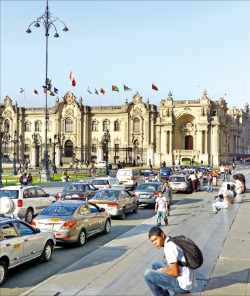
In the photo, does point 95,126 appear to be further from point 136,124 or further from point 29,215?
point 29,215

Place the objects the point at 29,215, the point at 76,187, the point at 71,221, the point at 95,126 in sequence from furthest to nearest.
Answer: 1. the point at 95,126
2. the point at 76,187
3. the point at 29,215
4. the point at 71,221

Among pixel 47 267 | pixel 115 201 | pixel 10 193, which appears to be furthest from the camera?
pixel 115 201

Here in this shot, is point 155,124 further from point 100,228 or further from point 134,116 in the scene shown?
point 100,228

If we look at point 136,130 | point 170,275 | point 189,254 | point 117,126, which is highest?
point 117,126

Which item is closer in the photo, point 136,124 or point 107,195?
point 107,195

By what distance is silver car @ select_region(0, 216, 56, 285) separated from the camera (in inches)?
368

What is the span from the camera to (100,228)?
48.6 ft

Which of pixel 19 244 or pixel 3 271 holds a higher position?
pixel 19 244

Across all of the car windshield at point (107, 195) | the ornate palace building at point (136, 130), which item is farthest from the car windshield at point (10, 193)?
the ornate palace building at point (136, 130)

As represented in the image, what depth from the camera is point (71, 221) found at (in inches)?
510

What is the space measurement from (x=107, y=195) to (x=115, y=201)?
2.62 feet

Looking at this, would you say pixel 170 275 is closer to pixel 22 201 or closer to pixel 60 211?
pixel 60 211

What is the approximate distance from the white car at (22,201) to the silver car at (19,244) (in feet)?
21.2

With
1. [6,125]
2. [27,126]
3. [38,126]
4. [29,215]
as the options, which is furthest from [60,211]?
[6,125]
